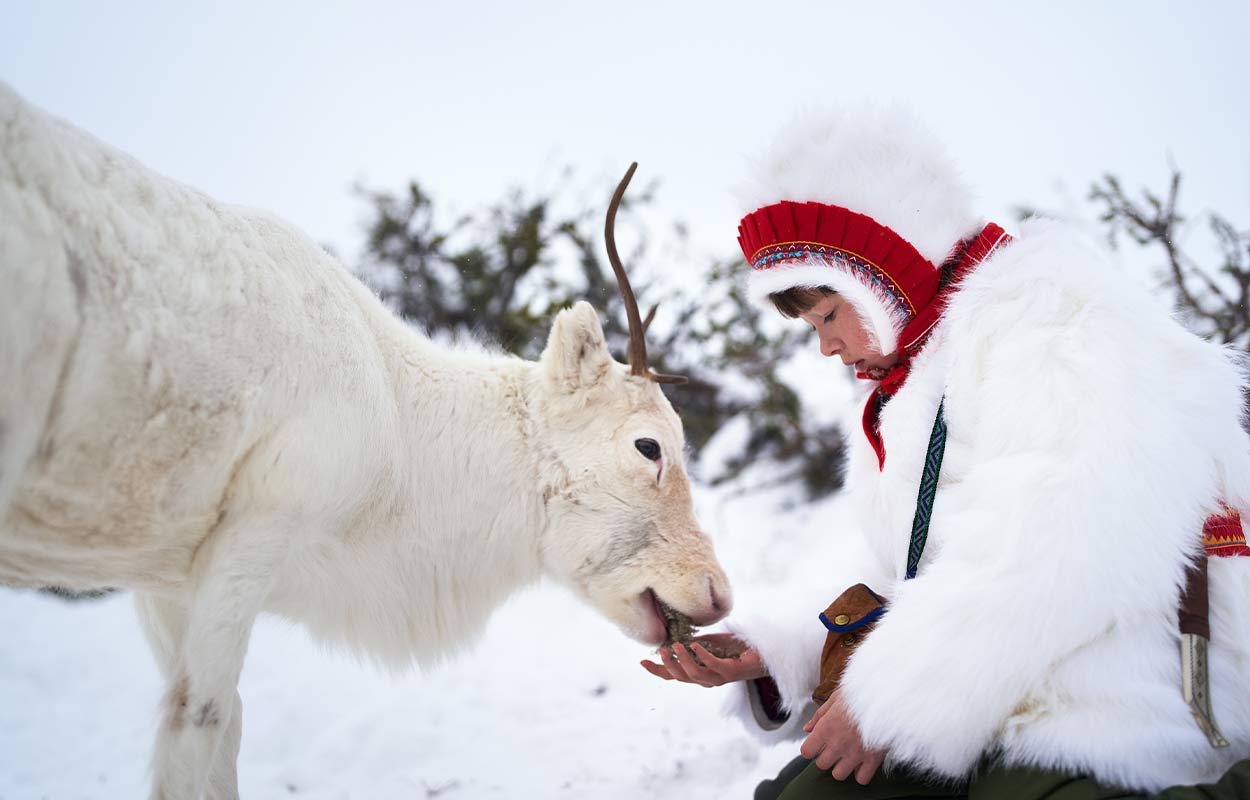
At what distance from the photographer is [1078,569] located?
1663mm

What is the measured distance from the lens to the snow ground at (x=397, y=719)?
3471 millimetres

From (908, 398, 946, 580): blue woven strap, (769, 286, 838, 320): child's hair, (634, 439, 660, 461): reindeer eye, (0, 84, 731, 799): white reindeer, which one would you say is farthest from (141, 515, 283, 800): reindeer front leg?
(908, 398, 946, 580): blue woven strap

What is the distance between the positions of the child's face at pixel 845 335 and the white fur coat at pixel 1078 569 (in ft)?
1.20

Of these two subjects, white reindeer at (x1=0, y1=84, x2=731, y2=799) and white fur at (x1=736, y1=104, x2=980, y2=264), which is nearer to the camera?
white reindeer at (x1=0, y1=84, x2=731, y2=799)

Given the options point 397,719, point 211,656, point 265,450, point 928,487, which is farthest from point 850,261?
point 397,719

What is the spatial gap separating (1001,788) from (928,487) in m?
0.68

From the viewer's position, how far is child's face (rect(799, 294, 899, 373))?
2.27 metres

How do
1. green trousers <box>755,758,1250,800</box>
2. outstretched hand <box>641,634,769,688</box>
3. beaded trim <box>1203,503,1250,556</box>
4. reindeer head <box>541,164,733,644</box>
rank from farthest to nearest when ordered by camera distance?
1. reindeer head <box>541,164,733,644</box>
2. outstretched hand <box>641,634,769,688</box>
3. beaded trim <box>1203,503,1250,556</box>
4. green trousers <box>755,758,1250,800</box>

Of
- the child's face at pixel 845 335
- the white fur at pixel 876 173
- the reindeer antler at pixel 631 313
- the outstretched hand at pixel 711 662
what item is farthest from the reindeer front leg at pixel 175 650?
the white fur at pixel 876 173

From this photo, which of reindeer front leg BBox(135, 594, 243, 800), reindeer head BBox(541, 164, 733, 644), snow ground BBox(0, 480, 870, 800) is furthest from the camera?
snow ground BBox(0, 480, 870, 800)

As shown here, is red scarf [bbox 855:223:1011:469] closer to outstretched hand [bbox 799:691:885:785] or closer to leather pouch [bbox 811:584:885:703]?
leather pouch [bbox 811:584:885:703]

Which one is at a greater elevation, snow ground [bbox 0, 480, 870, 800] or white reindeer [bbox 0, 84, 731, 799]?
white reindeer [bbox 0, 84, 731, 799]

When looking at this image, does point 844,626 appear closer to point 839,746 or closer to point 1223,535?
point 839,746

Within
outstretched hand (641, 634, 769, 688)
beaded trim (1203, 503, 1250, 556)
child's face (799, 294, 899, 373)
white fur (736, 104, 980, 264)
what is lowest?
outstretched hand (641, 634, 769, 688)
